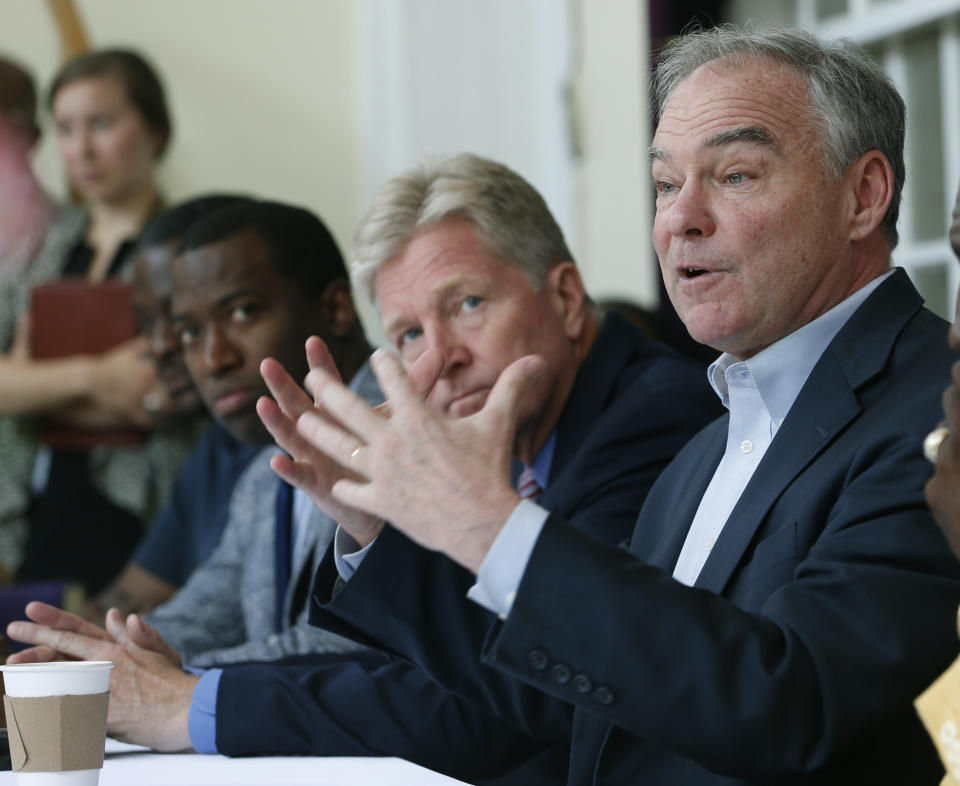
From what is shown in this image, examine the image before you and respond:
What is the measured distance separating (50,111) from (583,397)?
3.20 meters

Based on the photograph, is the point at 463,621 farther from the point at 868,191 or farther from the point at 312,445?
the point at 868,191

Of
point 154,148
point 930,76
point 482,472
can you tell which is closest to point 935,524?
point 482,472

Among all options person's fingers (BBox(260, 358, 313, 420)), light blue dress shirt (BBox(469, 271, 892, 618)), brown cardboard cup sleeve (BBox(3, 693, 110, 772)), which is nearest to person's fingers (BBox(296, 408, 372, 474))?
person's fingers (BBox(260, 358, 313, 420))

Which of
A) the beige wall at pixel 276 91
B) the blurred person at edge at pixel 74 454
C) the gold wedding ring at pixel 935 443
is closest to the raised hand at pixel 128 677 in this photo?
the gold wedding ring at pixel 935 443

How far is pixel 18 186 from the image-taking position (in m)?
4.64

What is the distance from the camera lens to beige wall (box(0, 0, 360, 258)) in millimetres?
5547

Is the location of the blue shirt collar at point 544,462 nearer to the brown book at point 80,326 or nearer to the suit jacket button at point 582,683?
the suit jacket button at point 582,683

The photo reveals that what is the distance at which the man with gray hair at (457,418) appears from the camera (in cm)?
172

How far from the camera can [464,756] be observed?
1975mm

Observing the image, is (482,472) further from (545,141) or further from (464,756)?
(545,141)

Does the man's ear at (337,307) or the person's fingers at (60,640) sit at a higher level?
the man's ear at (337,307)

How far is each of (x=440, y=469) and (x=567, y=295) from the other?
51.0 inches

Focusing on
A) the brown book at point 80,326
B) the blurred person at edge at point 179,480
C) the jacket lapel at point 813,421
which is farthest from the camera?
the brown book at point 80,326

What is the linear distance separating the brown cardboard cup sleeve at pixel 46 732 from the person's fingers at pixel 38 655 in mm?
488
